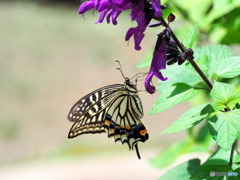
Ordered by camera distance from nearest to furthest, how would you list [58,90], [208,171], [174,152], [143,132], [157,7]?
[157,7], [208,171], [143,132], [174,152], [58,90]

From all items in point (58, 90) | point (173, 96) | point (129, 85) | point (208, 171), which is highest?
point (58, 90)

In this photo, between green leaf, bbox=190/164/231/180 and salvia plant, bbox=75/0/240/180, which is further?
green leaf, bbox=190/164/231/180

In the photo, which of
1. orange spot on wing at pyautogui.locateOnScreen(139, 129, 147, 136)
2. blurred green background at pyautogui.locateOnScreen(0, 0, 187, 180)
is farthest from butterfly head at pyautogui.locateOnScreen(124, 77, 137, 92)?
blurred green background at pyautogui.locateOnScreen(0, 0, 187, 180)

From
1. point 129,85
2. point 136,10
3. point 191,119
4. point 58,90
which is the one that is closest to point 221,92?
point 191,119

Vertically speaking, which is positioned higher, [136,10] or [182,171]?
[136,10]

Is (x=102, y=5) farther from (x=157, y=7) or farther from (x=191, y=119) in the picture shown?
(x=191, y=119)

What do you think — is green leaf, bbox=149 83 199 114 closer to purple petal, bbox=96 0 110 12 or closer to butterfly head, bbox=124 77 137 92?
purple petal, bbox=96 0 110 12
